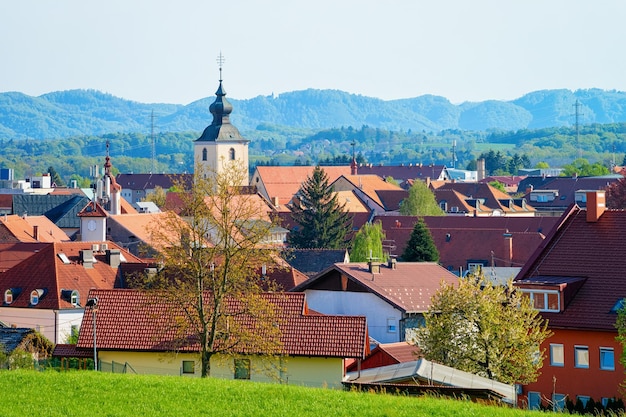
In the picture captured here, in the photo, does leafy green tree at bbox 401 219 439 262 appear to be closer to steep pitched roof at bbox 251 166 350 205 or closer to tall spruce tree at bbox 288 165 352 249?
tall spruce tree at bbox 288 165 352 249

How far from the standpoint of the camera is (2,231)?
73.2 meters

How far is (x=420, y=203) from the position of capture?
108 meters

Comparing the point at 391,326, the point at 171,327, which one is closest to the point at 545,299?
the point at 171,327

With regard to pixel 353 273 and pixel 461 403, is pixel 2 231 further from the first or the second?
pixel 461 403

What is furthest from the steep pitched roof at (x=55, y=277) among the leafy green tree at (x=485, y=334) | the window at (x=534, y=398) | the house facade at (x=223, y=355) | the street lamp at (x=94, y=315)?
→ the window at (x=534, y=398)

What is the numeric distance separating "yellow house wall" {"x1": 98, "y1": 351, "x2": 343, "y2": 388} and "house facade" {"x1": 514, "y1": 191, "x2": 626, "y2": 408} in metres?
5.00

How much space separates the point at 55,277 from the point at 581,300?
2391 centimetres

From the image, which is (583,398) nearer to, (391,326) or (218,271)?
(218,271)

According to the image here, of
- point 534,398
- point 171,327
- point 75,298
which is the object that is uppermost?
point 171,327

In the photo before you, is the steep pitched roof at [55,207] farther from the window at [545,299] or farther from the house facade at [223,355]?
the window at [545,299]

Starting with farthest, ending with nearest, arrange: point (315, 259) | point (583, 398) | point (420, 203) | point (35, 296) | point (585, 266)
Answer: point (420, 203)
point (315, 259)
point (35, 296)
point (585, 266)
point (583, 398)

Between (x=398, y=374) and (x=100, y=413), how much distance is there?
29.3 ft

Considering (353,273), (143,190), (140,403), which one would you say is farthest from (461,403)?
(143,190)

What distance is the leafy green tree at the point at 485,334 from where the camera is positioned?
32.4m
